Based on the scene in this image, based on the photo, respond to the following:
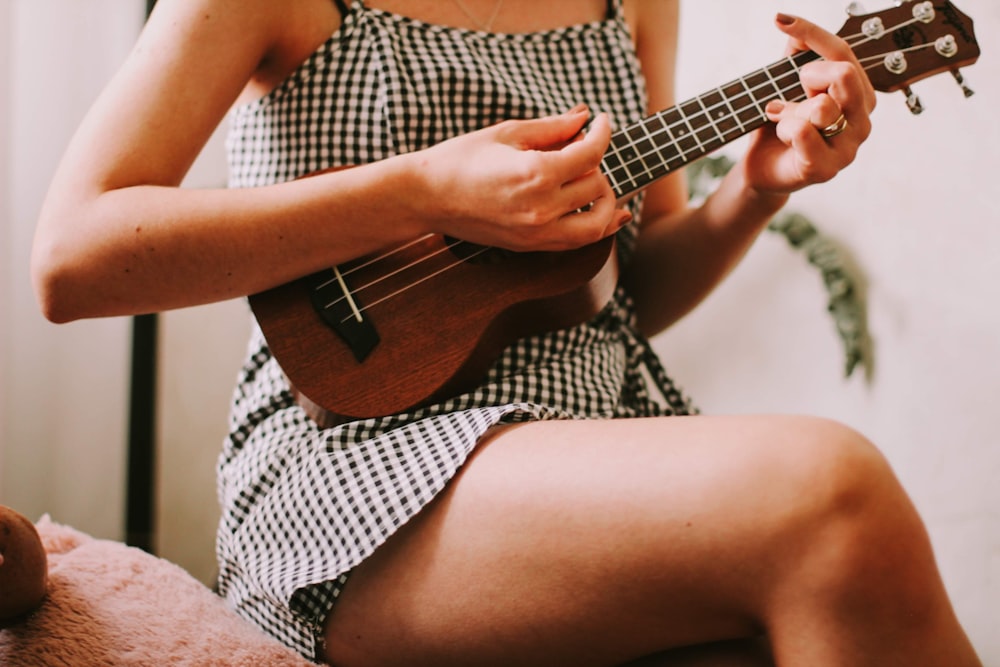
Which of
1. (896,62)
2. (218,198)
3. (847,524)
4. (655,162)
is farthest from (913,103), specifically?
(218,198)

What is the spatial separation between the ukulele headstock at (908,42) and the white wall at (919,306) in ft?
0.99

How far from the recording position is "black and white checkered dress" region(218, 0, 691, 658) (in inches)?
23.4

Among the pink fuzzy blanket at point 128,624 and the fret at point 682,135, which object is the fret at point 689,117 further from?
the pink fuzzy blanket at point 128,624

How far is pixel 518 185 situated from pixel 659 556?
12.3 inches

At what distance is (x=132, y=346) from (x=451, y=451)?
107cm

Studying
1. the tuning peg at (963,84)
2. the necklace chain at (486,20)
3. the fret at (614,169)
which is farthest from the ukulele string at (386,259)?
the tuning peg at (963,84)

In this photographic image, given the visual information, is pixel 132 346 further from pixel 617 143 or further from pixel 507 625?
pixel 507 625

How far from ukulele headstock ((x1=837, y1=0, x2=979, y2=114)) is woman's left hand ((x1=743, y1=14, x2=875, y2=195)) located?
6 centimetres

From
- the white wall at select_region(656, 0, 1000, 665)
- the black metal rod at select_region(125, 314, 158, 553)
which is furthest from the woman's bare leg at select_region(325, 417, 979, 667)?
the black metal rod at select_region(125, 314, 158, 553)

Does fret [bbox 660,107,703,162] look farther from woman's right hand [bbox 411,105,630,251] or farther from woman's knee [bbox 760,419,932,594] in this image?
woman's knee [bbox 760,419,932,594]

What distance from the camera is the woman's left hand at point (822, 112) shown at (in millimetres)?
724

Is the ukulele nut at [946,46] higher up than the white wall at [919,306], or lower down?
higher up

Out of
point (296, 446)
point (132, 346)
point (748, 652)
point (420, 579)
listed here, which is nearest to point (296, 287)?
point (296, 446)

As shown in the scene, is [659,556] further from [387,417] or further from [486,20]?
[486,20]
